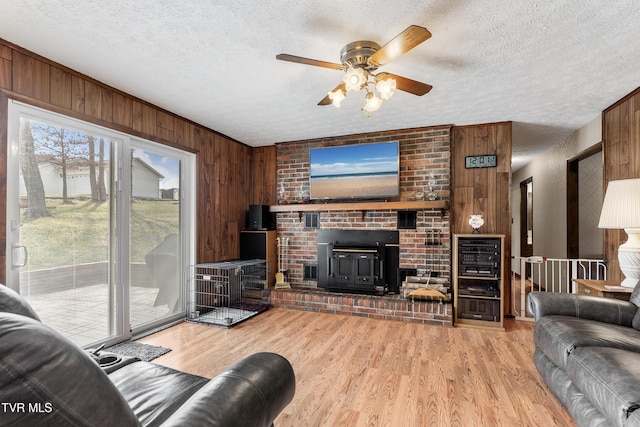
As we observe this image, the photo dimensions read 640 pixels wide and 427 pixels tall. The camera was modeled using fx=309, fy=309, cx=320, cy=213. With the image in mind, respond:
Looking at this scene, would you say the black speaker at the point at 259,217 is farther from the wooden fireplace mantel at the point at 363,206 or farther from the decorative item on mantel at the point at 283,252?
the decorative item on mantel at the point at 283,252

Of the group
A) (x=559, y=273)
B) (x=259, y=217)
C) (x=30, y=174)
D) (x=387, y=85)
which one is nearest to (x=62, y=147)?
(x=30, y=174)

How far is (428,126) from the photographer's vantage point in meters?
3.89

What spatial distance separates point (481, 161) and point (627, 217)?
64.1 inches

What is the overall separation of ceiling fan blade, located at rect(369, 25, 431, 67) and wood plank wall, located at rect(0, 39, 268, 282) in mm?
2353

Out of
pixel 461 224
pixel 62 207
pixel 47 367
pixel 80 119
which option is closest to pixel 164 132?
pixel 80 119

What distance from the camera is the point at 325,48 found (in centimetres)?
Result: 212

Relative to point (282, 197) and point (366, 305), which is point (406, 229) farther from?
point (282, 197)

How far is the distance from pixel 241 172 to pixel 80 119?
7.49 ft

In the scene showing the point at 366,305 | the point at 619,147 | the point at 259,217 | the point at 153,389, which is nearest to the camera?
the point at 153,389

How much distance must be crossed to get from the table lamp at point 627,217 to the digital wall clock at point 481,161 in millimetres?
1330

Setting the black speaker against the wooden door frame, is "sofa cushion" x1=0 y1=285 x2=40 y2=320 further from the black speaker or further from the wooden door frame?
the wooden door frame

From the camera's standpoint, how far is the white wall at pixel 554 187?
383 cm

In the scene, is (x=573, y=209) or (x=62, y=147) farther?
(x=573, y=209)

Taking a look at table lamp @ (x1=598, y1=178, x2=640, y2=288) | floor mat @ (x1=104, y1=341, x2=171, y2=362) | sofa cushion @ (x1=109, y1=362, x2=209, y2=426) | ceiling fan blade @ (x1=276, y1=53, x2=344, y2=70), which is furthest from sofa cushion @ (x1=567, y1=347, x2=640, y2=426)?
floor mat @ (x1=104, y1=341, x2=171, y2=362)
